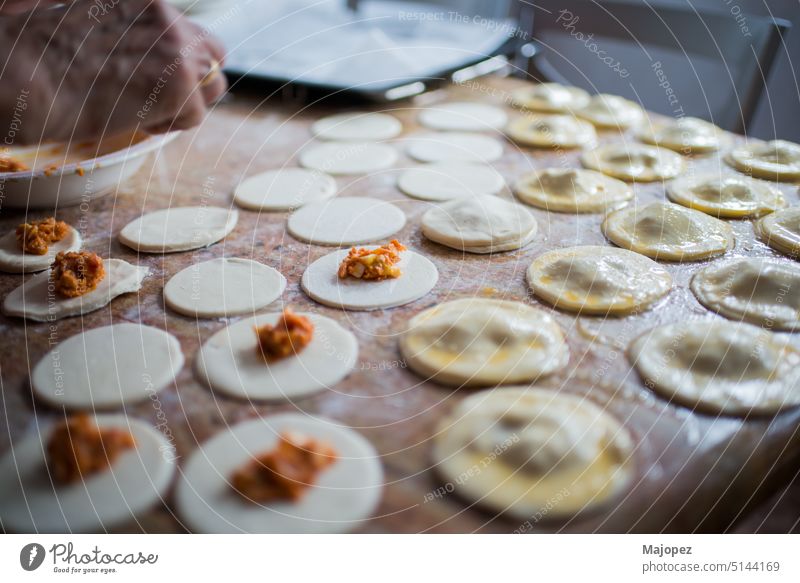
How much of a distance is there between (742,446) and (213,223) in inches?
45.3

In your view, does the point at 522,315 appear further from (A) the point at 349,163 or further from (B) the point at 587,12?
(B) the point at 587,12

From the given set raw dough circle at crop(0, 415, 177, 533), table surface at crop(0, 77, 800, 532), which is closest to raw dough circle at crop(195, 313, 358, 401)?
table surface at crop(0, 77, 800, 532)

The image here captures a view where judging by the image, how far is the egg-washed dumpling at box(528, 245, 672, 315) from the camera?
1.17 m

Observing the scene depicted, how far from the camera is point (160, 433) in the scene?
2.98ft

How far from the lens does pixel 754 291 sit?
3.90ft

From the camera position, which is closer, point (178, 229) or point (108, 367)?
point (108, 367)

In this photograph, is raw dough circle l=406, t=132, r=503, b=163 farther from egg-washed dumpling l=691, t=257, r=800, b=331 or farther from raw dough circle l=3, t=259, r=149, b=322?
raw dough circle l=3, t=259, r=149, b=322

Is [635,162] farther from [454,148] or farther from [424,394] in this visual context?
[424,394]

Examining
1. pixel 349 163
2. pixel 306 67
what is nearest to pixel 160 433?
pixel 349 163

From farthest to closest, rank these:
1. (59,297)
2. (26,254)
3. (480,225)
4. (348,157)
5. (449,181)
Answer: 1. (348,157)
2. (449,181)
3. (480,225)
4. (26,254)
5. (59,297)

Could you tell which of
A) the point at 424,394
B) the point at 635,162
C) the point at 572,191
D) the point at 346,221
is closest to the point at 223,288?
the point at 346,221

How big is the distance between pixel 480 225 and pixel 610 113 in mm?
1010

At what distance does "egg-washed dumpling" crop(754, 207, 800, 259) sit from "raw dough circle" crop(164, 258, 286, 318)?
1080mm

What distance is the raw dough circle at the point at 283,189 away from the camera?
61.6 inches
